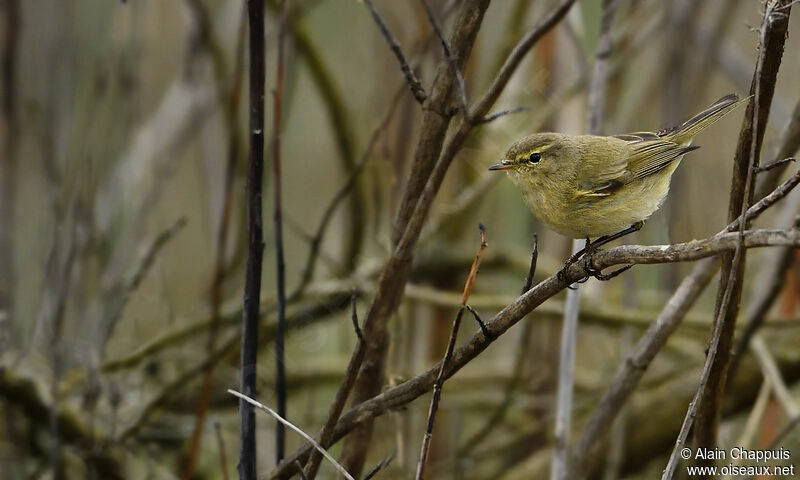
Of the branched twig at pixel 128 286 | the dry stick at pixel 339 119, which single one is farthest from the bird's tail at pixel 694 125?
the dry stick at pixel 339 119

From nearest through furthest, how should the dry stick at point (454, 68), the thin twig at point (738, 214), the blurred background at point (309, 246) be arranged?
the thin twig at point (738, 214), the dry stick at point (454, 68), the blurred background at point (309, 246)

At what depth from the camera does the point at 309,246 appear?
3656mm

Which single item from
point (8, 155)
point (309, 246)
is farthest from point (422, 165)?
point (309, 246)

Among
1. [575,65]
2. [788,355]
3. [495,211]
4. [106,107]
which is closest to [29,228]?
[106,107]

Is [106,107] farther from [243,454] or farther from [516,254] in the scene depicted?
[243,454]

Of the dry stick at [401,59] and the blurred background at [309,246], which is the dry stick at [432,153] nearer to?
the dry stick at [401,59]

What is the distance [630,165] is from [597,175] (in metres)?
0.09

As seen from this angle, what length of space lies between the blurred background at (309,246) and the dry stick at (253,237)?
957mm

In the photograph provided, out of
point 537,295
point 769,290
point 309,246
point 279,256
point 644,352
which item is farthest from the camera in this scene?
point 309,246

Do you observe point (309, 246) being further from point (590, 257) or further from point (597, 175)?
point (590, 257)

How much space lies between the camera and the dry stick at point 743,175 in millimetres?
1217

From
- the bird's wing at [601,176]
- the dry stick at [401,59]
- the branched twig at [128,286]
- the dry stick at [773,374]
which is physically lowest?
the dry stick at [773,374]

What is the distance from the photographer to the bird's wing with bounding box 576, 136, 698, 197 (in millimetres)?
2113

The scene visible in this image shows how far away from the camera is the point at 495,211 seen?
12.8 ft
